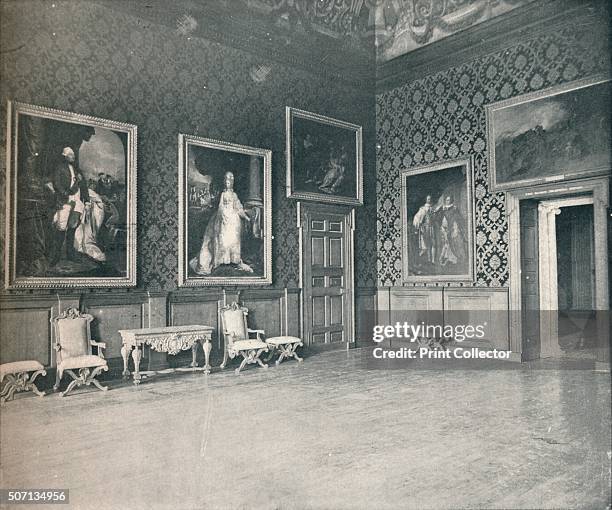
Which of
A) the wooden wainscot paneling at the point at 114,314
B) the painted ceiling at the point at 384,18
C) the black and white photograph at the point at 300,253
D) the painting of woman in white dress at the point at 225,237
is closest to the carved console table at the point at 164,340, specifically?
the black and white photograph at the point at 300,253

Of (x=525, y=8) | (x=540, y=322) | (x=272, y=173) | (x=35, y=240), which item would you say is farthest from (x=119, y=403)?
(x=525, y=8)

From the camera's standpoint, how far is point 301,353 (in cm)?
1027

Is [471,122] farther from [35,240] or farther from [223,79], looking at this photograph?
[35,240]

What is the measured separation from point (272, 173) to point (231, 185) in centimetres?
92

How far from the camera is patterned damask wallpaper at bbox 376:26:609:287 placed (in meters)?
9.02

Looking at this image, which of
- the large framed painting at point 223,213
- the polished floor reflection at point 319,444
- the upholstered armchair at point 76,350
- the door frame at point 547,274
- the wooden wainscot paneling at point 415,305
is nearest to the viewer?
the polished floor reflection at point 319,444

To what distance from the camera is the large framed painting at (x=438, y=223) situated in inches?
404

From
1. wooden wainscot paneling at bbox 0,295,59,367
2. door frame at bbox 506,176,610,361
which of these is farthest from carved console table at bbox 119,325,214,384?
door frame at bbox 506,176,610,361

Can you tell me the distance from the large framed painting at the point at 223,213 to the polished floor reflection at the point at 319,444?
2.15m

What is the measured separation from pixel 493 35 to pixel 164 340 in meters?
7.30

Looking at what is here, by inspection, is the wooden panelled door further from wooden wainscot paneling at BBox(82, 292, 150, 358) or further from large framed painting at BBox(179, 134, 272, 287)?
wooden wainscot paneling at BBox(82, 292, 150, 358)

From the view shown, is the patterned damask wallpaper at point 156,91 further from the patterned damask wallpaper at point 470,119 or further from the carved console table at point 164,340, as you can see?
the patterned damask wallpaper at point 470,119

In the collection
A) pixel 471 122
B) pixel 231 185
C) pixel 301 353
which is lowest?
pixel 301 353

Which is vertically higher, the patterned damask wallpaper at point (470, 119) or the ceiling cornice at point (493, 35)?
the ceiling cornice at point (493, 35)
